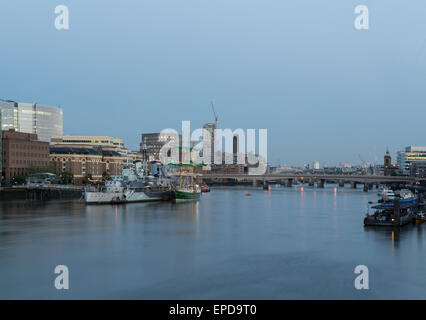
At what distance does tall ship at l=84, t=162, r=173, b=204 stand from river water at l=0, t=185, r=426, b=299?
25.0 metres

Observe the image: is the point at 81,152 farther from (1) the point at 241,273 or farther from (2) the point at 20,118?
(1) the point at 241,273

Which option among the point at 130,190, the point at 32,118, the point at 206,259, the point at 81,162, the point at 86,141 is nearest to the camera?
the point at 206,259

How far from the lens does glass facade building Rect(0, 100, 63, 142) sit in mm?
164625

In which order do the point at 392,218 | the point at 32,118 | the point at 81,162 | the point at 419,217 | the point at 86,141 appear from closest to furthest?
the point at 392,218 < the point at 419,217 < the point at 81,162 < the point at 32,118 < the point at 86,141

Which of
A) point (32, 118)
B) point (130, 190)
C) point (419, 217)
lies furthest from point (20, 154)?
point (419, 217)

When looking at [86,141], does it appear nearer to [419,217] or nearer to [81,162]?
[81,162]

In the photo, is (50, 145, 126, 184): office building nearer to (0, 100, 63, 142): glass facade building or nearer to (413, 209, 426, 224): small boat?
(0, 100, 63, 142): glass facade building

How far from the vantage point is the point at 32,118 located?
17562cm

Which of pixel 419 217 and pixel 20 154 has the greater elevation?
pixel 20 154

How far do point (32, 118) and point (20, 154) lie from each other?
210ft

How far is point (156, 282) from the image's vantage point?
2580cm

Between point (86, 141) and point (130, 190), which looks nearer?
point (130, 190)
